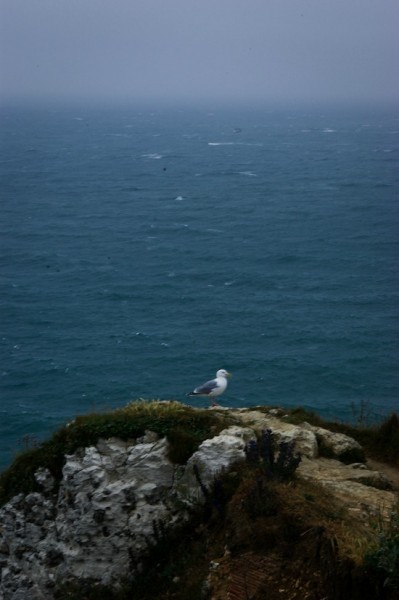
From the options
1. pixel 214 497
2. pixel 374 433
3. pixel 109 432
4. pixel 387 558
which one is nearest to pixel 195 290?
pixel 374 433

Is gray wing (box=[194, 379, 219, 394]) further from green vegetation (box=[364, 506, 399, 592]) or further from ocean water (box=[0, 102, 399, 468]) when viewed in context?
green vegetation (box=[364, 506, 399, 592])

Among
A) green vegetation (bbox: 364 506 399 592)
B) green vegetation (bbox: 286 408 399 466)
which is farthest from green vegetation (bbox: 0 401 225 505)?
green vegetation (bbox: 364 506 399 592)

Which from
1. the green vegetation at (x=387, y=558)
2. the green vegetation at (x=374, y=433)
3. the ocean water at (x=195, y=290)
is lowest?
the ocean water at (x=195, y=290)

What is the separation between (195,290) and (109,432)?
2557 inches

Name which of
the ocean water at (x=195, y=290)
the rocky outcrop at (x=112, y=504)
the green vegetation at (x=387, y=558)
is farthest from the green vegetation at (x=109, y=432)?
the green vegetation at (x=387, y=558)

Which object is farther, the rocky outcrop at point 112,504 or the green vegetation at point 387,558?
the rocky outcrop at point 112,504

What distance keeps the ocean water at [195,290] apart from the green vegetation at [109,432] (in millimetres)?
4590

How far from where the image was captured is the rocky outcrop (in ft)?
50.0

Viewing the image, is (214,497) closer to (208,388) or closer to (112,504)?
(112,504)

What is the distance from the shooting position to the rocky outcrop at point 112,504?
50.0ft

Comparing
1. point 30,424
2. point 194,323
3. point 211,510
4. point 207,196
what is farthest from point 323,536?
point 207,196

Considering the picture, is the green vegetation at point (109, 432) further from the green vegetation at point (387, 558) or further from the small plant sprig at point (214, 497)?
the green vegetation at point (387, 558)

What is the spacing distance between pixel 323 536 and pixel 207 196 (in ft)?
388

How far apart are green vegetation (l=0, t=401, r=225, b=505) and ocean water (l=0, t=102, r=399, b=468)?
15.1ft
